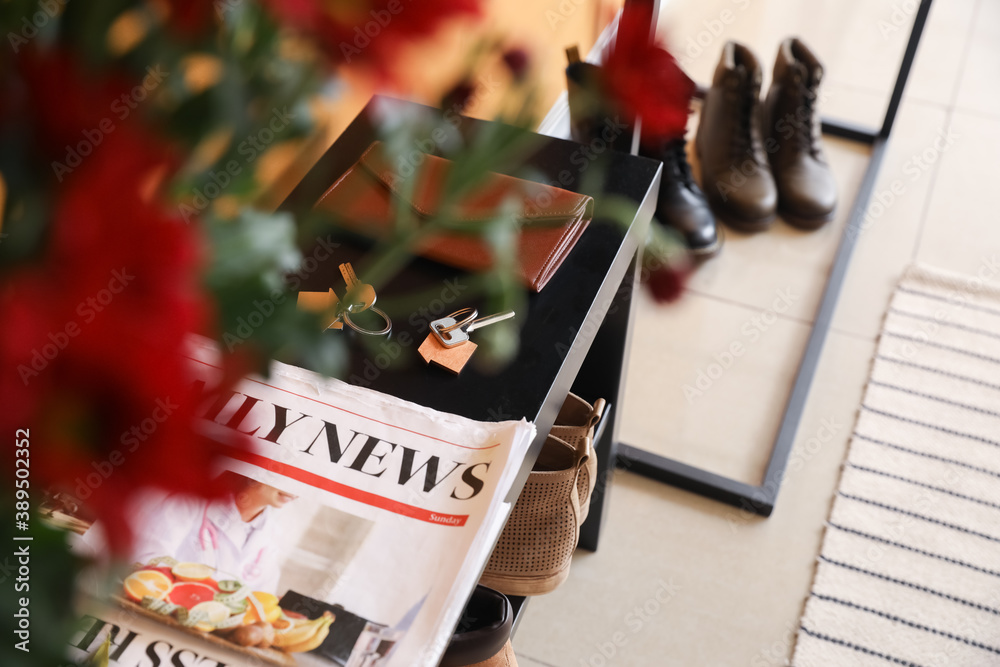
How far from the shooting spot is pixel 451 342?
0.73m

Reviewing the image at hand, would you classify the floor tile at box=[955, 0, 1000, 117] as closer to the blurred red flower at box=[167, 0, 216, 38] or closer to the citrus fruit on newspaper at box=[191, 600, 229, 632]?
the citrus fruit on newspaper at box=[191, 600, 229, 632]

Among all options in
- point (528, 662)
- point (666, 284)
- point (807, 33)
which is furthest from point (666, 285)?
point (807, 33)

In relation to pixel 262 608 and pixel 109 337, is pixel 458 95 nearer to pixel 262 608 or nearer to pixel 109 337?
pixel 109 337

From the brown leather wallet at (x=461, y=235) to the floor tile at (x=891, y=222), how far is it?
1.05m

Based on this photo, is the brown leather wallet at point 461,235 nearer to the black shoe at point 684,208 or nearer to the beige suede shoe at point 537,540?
the beige suede shoe at point 537,540

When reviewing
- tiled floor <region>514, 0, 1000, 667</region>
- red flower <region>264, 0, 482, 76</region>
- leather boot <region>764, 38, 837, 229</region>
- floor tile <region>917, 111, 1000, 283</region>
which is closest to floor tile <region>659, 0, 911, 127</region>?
tiled floor <region>514, 0, 1000, 667</region>

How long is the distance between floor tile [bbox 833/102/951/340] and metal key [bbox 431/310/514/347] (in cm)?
113

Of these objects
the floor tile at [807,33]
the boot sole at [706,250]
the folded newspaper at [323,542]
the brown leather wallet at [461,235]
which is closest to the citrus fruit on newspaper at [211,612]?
the folded newspaper at [323,542]

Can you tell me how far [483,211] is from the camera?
674 millimetres

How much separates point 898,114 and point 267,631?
2.09 metres

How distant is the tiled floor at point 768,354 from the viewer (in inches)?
50.2

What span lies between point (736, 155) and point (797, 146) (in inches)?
6.3

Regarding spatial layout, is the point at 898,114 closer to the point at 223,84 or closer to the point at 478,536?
the point at 478,536

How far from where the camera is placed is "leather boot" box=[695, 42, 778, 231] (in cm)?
172
